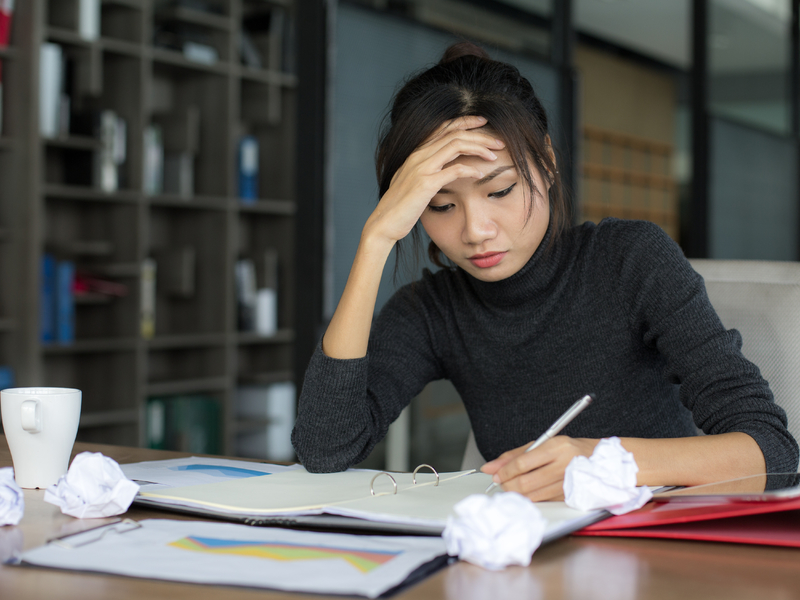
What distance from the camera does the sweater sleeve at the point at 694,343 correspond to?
91cm

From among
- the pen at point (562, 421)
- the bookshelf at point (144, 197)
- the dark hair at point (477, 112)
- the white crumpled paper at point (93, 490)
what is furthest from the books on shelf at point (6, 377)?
the pen at point (562, 421)

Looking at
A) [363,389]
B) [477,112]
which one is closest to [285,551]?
[363,389]

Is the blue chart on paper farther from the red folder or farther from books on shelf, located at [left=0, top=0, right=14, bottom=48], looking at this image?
books on shelf, located at [left=0, top=0, right=14, bottom=48]

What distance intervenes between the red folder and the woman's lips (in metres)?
0.50

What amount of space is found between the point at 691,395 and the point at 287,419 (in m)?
3.01

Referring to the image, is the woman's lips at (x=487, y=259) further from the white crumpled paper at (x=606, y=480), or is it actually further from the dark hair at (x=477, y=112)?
the white crumpled paper at (x=606, y=480)

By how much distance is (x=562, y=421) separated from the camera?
0.72 metres

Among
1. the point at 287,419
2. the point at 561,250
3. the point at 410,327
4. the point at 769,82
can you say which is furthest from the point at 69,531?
the point at 769,82

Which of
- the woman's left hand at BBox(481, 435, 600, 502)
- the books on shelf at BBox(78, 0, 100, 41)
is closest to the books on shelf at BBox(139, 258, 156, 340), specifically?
the books on shelf at BBox(78, 0, 100, 41)

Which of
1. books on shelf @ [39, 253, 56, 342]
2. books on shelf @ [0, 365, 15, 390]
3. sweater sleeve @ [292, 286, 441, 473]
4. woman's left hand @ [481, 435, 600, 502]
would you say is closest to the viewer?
woman's left hand @ [481, 435, 600, 502]

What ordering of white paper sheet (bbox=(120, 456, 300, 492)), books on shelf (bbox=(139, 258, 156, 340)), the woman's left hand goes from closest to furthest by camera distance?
the woman's left hand
white paper sheet (bbox=(120, 456, 300, 492))
books on shelf (bbox=(139, 258, 156, 340))

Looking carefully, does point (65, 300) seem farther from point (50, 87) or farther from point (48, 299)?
point (50, 87)

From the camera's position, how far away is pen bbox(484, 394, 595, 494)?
2.33 feet

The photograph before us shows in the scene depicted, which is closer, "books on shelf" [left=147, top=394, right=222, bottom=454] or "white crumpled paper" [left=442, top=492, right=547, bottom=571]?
"white crumpled paper" [left=442, top=492, right=547, bottom=571]
